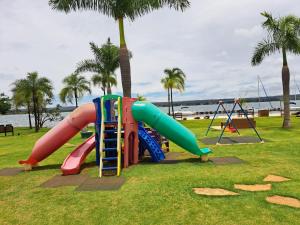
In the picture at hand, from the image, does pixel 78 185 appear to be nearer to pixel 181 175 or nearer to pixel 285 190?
pixel 181 175

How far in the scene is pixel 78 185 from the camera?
23.1ft

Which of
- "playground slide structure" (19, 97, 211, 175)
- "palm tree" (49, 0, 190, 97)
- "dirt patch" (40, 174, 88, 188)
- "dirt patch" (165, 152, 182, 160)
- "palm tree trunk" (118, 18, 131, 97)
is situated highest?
"palm tree" (49, 0, 190, 97)

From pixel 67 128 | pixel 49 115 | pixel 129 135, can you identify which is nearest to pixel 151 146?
pixel 129 135

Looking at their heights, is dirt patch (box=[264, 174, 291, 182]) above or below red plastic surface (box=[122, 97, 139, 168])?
below

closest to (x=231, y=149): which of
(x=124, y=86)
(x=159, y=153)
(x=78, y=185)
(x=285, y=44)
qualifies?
(x=159, y=153)

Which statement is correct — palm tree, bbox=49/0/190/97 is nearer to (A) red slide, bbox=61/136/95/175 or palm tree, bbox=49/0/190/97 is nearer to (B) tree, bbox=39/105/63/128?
(A) red slide, bbox=61/136/95/175

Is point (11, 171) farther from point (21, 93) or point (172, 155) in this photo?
point (21, 93)

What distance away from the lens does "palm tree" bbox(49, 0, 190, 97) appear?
45.9 ft

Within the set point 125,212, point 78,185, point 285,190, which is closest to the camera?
point 125,212

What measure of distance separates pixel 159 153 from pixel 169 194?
4.10 meters

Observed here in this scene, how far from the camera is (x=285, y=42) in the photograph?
63.5 feet

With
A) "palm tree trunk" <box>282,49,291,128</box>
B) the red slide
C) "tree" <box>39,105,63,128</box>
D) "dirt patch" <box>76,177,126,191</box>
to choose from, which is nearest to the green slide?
the red slide

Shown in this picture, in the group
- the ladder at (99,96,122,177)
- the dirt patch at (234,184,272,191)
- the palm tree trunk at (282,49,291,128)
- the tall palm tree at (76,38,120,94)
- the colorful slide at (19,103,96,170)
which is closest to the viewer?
the dirt patch at (234,184,272,191)

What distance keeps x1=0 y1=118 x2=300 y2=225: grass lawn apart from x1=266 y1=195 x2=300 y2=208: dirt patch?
0.15 metres
